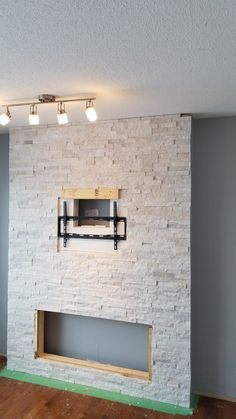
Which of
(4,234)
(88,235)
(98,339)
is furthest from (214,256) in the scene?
(4,234)

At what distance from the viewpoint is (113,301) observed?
3207 mm

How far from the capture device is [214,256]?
312 centimetres

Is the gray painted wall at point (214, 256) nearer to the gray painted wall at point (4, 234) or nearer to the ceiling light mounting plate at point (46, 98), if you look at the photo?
the ceiling light mounting plate at point (46, 98)

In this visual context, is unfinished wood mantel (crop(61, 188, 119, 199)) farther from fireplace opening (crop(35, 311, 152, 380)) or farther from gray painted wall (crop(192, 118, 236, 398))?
fireplace opening (crop(35, 311, 152, 380))

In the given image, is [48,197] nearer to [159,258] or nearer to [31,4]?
[159,258]

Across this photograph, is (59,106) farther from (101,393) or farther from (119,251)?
(101,393)

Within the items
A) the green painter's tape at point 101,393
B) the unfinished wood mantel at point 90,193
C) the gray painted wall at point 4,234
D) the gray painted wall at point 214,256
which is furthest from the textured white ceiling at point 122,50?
the green painter's tape at point 101,393

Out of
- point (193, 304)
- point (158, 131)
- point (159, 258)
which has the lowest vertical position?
point (193, 304)

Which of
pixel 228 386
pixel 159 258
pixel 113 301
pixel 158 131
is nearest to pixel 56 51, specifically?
pixel 158 131

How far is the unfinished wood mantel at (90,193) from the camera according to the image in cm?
318

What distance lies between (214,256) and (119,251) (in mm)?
887

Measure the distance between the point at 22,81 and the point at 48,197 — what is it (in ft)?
4.77

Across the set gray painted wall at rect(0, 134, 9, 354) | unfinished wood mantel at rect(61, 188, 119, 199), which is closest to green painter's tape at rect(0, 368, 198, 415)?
gray painted wall at rect(0, 134, 9, 354)

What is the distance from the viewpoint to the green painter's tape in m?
2.96
